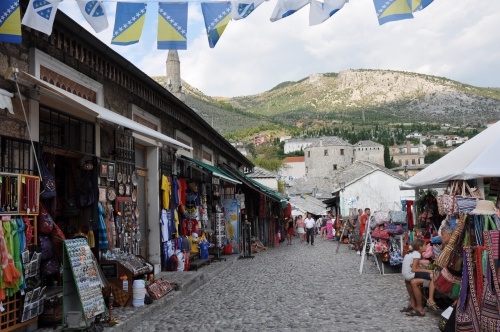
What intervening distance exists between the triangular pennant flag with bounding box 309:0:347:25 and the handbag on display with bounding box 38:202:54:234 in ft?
14.2

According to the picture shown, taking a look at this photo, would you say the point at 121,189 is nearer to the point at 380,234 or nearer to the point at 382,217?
the point at 380,234

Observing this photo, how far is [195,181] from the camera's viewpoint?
50.4ft

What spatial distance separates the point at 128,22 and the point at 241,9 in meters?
1.55

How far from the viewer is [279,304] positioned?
896 cm

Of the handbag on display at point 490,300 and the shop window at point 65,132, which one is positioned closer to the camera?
the handbag on display at point 490,300

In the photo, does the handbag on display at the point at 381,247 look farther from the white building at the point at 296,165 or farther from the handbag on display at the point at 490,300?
the white building at the point at 296,165

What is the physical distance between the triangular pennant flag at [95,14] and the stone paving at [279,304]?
395cm

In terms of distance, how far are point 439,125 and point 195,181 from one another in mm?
174260

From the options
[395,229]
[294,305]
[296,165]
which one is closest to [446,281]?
[294,305]

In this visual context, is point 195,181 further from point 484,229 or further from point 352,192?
point 352,192

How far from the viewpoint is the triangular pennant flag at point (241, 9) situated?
6.89 metres

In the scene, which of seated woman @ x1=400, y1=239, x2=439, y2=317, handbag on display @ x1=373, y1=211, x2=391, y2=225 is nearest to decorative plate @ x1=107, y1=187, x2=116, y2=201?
seated woman @ x1=400, y1=239, x2=439, y2=317

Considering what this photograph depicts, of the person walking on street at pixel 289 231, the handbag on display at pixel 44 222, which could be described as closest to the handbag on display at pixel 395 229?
the handbag on display at pixel 44 222

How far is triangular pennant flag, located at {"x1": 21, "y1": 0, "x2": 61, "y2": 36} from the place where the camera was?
5.92 metres
